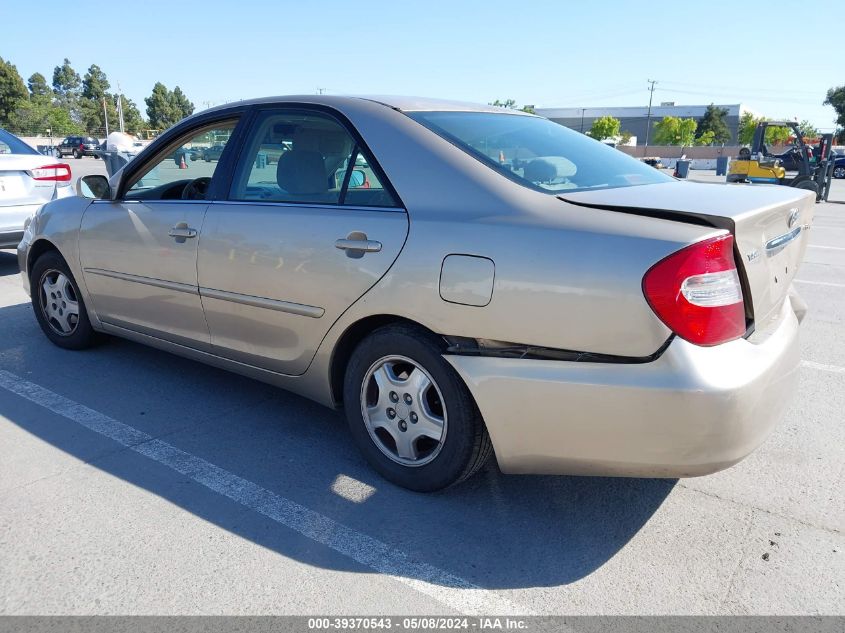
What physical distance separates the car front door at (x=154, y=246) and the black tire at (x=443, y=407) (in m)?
1.12

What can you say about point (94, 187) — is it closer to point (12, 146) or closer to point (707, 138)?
point (12, 146)

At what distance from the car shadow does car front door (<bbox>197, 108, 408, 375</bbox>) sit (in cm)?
43

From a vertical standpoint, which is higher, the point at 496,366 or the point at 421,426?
the point at 496,366

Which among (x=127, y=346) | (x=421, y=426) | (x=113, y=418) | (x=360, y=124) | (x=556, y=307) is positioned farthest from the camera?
(x=127, y=346)

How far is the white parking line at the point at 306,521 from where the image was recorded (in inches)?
88.2

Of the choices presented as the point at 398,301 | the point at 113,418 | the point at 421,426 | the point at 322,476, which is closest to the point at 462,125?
the point at 398,301

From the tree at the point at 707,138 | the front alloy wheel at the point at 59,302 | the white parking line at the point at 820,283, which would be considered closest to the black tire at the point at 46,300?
the front alloy wheel at the point at 59,302

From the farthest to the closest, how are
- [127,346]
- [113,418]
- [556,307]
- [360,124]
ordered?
[127,346] → [113,418] → [360,124] → [556,307]

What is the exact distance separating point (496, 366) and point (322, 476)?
1066 mm

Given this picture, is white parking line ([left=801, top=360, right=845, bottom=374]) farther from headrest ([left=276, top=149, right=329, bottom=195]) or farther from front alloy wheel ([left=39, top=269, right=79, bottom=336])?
front alloy wheel ([left=39, top=269, right=79, bottom=336])

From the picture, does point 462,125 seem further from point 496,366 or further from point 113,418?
point 113,418

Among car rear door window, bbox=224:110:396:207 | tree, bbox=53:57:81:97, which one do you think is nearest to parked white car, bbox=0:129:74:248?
car rear door window, bbox=224:110:396:207

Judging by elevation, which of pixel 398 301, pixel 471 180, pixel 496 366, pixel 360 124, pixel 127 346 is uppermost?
pixel 360 124

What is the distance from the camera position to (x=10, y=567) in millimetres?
2373
